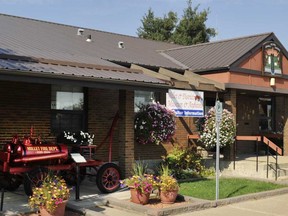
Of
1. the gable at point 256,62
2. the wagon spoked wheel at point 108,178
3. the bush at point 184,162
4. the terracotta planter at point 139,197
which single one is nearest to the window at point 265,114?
the gable at point 256,62

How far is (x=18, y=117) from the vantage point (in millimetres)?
11445

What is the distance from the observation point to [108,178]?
1038 cm

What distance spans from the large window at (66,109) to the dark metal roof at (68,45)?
1079mm

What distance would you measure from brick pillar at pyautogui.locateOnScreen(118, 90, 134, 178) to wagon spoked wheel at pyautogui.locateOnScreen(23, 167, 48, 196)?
119 inches

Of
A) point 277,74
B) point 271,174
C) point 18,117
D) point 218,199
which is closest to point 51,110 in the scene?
point 18,117

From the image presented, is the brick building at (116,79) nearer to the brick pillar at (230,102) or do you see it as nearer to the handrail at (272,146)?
the brick pillar at (230,102)

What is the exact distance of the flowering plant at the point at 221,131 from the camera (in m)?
13.9

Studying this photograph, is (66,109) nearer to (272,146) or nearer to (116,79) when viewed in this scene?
(116,79)

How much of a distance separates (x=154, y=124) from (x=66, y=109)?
266cm

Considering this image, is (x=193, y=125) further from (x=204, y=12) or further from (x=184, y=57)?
(x=204, y=12)

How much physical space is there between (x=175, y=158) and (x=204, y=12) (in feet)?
108

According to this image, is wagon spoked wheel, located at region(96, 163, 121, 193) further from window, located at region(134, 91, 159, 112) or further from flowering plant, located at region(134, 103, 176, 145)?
window, located at region(134, 91, 159, 112)

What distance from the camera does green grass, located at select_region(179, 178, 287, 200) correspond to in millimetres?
10273

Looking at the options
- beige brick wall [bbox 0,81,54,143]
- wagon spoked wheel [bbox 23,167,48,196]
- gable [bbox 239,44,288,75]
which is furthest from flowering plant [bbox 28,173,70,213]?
gable [bbox 239,44,288,75]
